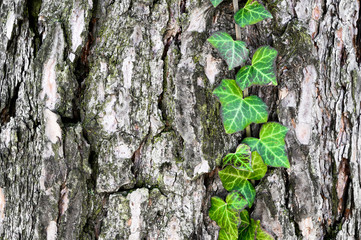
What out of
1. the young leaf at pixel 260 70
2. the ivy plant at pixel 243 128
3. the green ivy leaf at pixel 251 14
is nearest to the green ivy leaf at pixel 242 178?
the ivy plant at pixel 243 128

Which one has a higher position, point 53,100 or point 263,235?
point 53,100

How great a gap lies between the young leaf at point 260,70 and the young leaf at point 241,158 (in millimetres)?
178

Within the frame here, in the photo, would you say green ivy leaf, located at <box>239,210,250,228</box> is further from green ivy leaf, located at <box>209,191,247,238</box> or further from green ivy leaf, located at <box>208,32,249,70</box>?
green ivy leaf, located at <box>208,32,249,70</box>

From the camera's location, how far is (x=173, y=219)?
92cm

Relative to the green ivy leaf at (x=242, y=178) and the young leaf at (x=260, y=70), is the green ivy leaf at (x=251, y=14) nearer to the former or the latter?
the young leaf at (x=260, y=70)

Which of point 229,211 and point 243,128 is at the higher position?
point 243,128

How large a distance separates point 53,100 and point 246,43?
616 millimetres

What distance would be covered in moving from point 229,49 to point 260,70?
0.36 ft

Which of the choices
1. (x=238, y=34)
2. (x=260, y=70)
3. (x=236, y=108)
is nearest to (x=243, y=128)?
(x=236, y=108)

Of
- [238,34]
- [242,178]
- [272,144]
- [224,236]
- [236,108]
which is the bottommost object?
[224,236]

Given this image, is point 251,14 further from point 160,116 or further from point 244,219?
point 244,219

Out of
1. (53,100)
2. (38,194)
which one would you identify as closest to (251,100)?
(53,100)

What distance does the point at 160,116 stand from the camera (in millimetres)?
911

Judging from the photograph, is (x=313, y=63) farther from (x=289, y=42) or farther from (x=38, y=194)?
(x=38, y=194)
